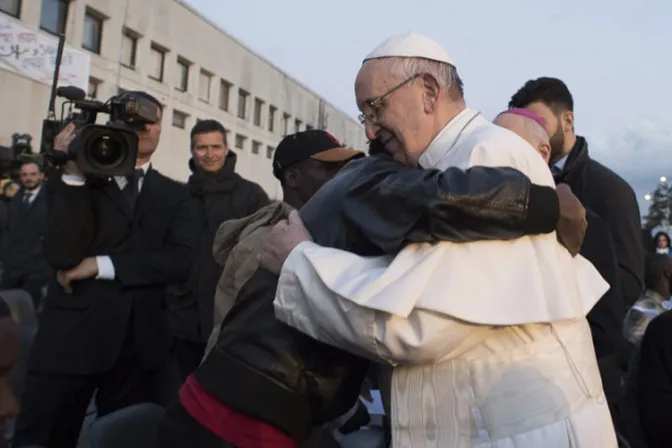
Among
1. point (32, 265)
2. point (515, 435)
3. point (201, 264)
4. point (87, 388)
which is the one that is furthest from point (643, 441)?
point (32, 265)

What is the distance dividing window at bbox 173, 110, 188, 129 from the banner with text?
7347mm

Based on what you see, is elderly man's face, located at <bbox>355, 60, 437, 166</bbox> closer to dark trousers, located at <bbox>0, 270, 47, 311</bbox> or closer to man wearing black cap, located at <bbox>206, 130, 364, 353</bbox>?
man wearing black cap, located at <bbox>206, 130, 364, 353</bbox>

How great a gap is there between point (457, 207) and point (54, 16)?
20.2 m

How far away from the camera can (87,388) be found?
311cm

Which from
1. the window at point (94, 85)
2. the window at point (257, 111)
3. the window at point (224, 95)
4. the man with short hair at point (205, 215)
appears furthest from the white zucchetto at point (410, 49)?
the window at point (257, 111)

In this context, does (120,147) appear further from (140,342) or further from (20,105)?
(20,105)

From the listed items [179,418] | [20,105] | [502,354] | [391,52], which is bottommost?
[179,418]

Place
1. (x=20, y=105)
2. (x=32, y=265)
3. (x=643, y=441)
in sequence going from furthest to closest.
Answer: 1. (x=20, y=105)
2. (x=32, y=265)
3. (x=643, y=441)

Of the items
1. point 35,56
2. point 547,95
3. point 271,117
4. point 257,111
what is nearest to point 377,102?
point 547,95

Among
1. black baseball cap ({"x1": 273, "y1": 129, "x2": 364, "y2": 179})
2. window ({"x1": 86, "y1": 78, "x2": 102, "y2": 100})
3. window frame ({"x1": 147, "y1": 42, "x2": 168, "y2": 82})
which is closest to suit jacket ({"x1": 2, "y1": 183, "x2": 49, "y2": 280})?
black baseball cap ({"x1": 273, "y1": 129, "x2": 364, "y2": 179})

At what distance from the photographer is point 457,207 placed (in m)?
1.31

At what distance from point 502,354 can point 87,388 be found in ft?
7.20

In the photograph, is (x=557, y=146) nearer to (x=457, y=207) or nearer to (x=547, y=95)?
(x=547, y=95)

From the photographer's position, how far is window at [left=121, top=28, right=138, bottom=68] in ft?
73.4
